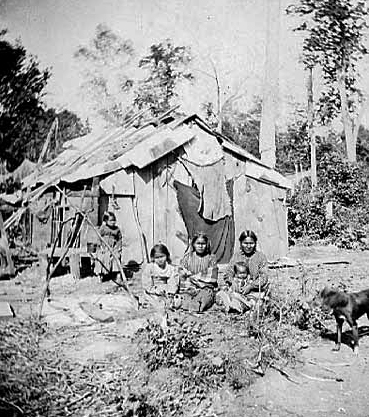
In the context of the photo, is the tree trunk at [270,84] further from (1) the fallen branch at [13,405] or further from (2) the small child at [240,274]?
(1) the fallen branch at [13,405]

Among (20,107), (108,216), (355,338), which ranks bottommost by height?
(355,338)

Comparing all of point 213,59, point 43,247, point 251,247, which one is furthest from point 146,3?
point 43,247

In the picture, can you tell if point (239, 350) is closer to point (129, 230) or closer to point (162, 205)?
point (129, 230)

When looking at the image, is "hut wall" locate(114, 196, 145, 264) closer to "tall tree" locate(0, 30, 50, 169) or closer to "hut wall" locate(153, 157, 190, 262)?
"hut wall" locate(153, 157, 190, 262)

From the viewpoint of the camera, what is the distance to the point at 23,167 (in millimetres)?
Answer: 4355

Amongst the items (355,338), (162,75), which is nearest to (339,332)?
(355,338)

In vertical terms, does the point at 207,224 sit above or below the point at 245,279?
above

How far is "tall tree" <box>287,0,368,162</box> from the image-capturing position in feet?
13.2

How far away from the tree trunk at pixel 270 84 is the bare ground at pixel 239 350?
1.86 m

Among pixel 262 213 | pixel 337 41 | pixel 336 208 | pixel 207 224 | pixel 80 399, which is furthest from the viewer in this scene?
pixel 336 208

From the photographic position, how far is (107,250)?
503 cm

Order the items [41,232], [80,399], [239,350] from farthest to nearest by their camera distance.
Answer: [41,232] → [239,350] → [80,399]

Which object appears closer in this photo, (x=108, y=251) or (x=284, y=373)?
(x=284, y=373)

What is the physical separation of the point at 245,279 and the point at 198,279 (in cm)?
35
